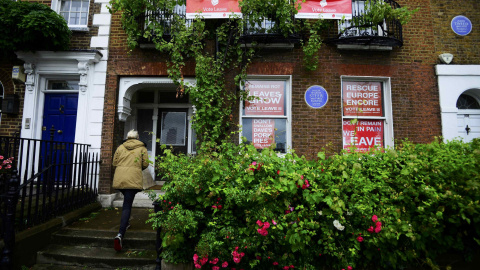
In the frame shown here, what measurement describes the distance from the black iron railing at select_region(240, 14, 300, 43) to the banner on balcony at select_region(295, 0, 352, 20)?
0.38m

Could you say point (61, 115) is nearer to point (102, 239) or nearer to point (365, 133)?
point (102, 239)

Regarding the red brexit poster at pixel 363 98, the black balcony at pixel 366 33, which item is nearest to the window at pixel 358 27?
the black balcony at pixel 366 33

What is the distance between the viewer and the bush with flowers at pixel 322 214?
9.41 ft

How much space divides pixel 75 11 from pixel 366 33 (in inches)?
315

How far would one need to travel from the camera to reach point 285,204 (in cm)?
297

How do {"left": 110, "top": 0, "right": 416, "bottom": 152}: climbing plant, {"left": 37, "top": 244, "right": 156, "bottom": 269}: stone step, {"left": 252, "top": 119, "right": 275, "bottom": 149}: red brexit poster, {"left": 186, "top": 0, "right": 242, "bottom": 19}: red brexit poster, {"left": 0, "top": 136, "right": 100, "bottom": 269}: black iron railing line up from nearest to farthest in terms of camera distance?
{"left": 0, "top": 136, "right": 100, "bottom": 269}: black iron railing < {"left": 37, "top": 244, "right": 156, "bottom": 269}: stone step < {"left": 110, "top": 0, "right": 416, "bottom": 152}: climbing plant < {"left": 186, "top": 0, "right": 242, "bottom": 19}: red brexit poster < {"left": 252, "top": 119, "right": 275, "bottom": 149}: red brexit poster

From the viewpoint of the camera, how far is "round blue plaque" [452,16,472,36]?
6.95m

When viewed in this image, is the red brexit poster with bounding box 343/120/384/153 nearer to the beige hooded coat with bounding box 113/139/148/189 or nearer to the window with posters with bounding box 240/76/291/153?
the window with posters with bounding box 240/76/291/153

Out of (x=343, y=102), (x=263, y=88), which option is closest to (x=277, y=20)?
(x=263, y=88)

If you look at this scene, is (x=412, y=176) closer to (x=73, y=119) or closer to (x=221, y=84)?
(x=221, y=84)

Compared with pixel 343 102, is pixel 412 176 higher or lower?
lower

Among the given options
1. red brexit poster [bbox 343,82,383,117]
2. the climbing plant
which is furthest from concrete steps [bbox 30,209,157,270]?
red brexit poster [bbox 343,82,383,117]

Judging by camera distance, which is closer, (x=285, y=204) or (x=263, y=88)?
(x=285, y=204)

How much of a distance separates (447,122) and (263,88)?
488 cm
